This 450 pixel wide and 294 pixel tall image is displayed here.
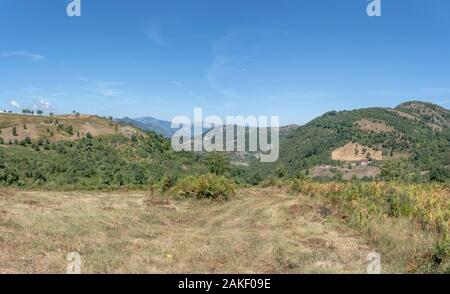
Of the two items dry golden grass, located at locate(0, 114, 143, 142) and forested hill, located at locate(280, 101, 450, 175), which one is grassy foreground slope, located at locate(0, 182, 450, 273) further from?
forested hill, located at locate(280, 101, 450, 175)

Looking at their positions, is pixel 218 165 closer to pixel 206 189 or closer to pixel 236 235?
pixel 206 189

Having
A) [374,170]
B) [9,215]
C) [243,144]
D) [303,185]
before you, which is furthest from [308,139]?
[9,215]

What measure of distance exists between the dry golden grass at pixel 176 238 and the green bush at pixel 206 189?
11.1ft

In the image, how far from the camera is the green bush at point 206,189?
71.8 ft

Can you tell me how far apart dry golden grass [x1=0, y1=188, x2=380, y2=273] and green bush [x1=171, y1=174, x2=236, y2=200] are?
11.1 ft

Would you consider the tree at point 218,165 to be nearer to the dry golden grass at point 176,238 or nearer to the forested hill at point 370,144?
the dry golden grass at point 176,238

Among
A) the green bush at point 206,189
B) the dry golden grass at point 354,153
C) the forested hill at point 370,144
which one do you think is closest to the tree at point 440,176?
the green bush at point 206,189

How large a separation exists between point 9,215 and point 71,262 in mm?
6111

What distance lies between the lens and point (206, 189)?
2189cm

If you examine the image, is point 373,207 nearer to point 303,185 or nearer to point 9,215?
point 303,185

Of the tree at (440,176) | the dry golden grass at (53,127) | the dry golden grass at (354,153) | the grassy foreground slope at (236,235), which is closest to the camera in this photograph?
the grassy foreground slope at (236,235)

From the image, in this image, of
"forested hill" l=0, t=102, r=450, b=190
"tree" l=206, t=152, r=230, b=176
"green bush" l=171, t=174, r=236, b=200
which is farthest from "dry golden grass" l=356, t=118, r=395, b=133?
"green bush" l=171, t=174, r=236, b=200

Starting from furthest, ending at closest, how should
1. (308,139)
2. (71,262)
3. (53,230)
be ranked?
(308,139) → (53,230) → (71,262)
